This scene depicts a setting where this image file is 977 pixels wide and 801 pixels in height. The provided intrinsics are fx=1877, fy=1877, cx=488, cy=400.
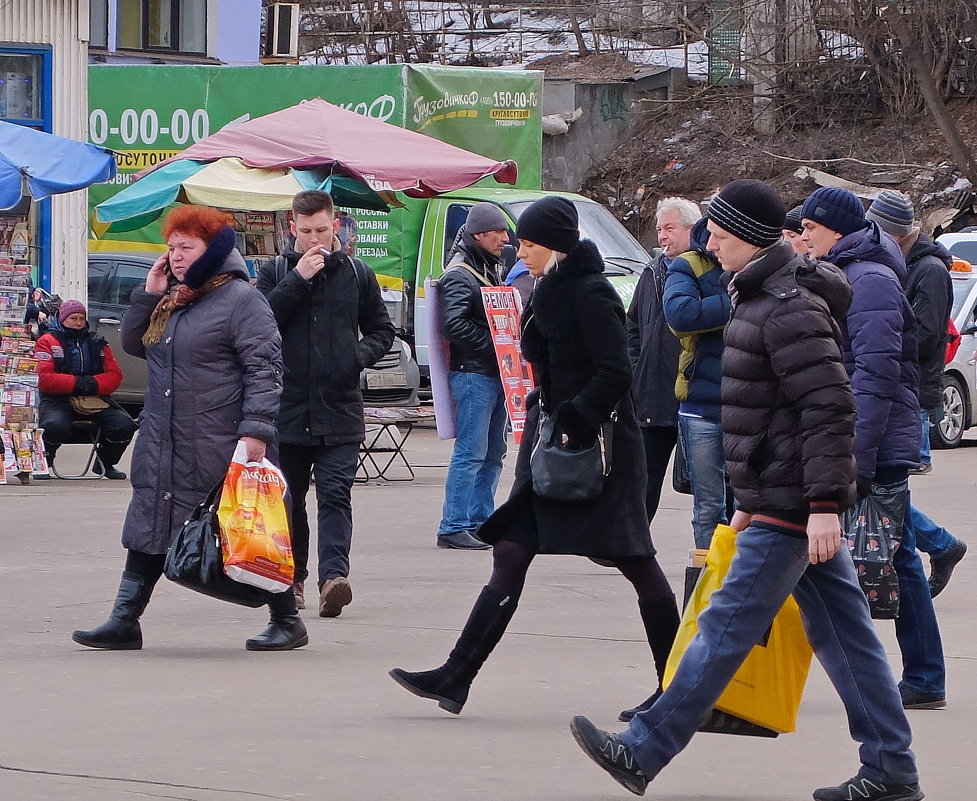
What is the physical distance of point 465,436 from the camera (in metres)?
10.6

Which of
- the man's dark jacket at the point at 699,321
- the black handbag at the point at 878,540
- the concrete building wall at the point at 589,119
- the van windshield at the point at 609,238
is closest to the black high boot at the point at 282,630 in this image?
the man's dark jacket at the point at 699,321

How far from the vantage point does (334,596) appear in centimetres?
796

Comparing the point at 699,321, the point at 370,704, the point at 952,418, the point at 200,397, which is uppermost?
the point at 699,321

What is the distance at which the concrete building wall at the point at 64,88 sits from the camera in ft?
55.6

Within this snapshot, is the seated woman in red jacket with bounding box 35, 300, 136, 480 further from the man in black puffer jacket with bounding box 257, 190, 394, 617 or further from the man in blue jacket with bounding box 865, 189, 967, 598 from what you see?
the man in blue jacket with bounding box 865, 189, 967, 598

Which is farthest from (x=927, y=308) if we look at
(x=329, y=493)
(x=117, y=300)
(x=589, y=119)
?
(x=589, y=119)

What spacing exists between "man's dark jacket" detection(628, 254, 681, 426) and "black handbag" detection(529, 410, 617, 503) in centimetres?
259

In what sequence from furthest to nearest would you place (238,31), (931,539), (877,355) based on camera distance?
(238,31) < (931,539) < (877,355)

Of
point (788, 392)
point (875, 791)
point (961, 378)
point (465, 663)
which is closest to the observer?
point (788, 392)

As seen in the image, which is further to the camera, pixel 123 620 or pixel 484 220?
pixel 484 220

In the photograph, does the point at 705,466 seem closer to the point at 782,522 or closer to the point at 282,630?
the point at 282,630

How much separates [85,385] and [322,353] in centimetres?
605

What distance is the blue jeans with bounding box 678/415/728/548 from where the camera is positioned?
8041 millimetres

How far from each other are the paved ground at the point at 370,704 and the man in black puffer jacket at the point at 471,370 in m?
0.66
